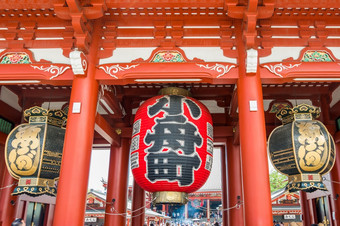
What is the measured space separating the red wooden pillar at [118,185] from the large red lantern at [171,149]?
242 cm

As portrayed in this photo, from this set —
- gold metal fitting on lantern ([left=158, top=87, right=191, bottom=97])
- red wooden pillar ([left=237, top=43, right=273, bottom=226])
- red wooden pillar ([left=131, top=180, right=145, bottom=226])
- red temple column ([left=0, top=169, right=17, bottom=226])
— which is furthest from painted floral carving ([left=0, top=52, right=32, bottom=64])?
red wooden pillar ([left=131, top=180, right=145, bottom=226])

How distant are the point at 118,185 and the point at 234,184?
2.74 meters

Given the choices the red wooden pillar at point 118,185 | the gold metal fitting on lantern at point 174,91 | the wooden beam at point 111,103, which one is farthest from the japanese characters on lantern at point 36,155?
the red wooden pillar at point 118,185

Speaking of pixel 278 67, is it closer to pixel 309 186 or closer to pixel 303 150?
pixel 303 150

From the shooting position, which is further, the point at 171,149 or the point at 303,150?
the point at 303,150

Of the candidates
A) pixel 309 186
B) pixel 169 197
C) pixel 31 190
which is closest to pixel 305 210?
pixel 309 186

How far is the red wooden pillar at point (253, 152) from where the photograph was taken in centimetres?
384

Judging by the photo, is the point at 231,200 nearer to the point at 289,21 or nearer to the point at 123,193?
the point at 123,193

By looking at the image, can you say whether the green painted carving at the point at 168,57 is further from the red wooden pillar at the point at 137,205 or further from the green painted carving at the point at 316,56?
the red wooden pillar at the point at 137,205

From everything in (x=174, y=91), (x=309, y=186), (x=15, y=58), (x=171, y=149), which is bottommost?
(x=309, y=186)

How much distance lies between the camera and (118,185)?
6938 mm

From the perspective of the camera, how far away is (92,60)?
4738 millimetres

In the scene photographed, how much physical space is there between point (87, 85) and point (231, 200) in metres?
4.40

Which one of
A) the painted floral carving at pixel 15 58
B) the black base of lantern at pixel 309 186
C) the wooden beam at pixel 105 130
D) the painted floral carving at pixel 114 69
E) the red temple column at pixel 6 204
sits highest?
the painted floral carving at pixel 15 58
